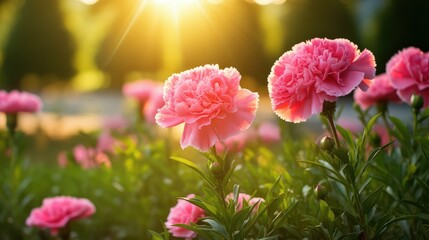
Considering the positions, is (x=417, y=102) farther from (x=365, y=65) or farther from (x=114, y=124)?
(x=114, y=124)

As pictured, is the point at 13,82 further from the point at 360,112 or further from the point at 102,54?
the point at 360,112

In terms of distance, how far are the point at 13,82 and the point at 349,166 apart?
1776cm

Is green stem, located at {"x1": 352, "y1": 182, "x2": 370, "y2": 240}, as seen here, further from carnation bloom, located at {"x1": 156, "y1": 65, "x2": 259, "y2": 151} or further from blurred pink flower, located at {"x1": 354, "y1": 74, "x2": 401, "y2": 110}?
blurred pink flower, located at {"x1": 354, "y1": 74, "x2": 401, "y2": 110}

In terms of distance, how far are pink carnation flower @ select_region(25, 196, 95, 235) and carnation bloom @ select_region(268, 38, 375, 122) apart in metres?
1.02

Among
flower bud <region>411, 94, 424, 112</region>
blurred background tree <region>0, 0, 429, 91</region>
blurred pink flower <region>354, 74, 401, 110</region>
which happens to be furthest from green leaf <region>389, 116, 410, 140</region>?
blurred background tree <region>0, 0, 429, 91</region>

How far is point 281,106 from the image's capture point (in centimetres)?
141

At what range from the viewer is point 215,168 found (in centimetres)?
133

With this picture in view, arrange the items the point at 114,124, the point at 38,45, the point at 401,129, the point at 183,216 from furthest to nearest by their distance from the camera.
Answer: the point at 38,45 < the point at 114,124 < the point at 401,129 < the point at 183,216

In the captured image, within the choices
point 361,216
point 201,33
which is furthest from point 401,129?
point 201,33

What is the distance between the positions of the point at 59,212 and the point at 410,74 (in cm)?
130

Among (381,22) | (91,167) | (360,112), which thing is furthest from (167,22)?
(360,112)

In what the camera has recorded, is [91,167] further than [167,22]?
No

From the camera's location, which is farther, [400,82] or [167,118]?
[400,82]

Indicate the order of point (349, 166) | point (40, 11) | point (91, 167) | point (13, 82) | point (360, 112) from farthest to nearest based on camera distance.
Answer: point (13, 82) < point (40, 11) < point (91, 167) < point (360, 112) < point (349, 166)
